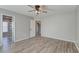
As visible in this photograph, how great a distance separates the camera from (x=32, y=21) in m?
9.88

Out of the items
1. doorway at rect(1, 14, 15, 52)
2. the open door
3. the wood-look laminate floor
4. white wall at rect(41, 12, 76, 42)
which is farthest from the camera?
white wall at rect(41, 12, 76, 42)

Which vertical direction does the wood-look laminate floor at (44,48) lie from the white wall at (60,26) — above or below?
below

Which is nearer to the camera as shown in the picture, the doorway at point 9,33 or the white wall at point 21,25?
the doorway at point 9,33

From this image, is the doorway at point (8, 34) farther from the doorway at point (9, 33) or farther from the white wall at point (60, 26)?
the white wall at point (60, 26)

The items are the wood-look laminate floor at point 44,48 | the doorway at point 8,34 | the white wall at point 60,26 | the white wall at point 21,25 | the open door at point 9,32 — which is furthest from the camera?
the white wall at point 21,25

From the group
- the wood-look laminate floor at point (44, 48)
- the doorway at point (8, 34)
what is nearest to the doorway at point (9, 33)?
the doorway at point (8, 34)

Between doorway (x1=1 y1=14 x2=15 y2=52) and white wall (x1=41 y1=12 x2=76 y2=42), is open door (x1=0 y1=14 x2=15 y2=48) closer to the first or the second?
doorway (x1=1 y1=14 x2=15 y2=52)

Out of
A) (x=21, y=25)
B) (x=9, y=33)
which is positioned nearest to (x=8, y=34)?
(x=9, y=33)

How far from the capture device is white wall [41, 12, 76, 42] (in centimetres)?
689

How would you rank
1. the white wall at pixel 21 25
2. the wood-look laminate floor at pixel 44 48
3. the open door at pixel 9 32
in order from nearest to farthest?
1. the wood-look laminate floor at pixel 44 48
2. the open door at pixel 9 32
3. the white wall at pixel 21 25

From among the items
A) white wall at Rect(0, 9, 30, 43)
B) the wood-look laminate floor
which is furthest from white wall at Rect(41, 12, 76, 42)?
white wall at Rect(0, 9, 30, 43)

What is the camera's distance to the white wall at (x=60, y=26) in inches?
271
